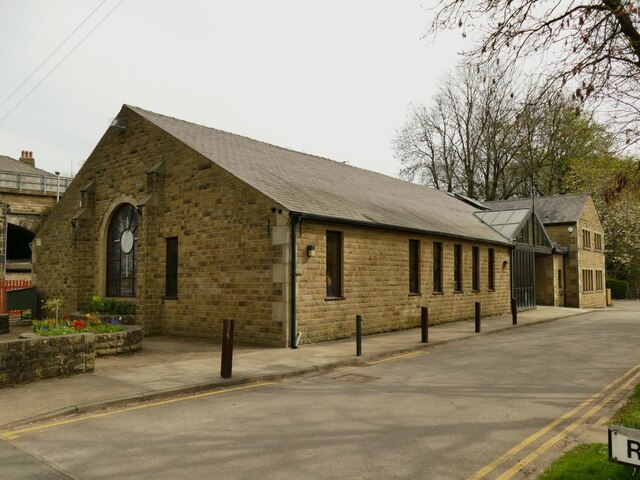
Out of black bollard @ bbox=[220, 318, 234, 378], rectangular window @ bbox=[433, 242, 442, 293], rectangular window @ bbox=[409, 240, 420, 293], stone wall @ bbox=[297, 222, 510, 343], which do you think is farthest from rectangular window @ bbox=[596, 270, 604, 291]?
black bollard @ bbox=[220, 318, 234, 378]

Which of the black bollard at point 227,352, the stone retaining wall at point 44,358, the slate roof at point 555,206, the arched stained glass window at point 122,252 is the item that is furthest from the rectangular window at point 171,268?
the slate roof at point 555,206

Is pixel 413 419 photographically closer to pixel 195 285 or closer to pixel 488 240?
pixel 195 285

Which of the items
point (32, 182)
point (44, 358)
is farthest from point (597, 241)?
point (32, 182)

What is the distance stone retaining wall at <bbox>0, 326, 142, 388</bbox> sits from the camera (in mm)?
8570

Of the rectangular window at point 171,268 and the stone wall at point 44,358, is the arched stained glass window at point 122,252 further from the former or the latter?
the stone wall at point 44,358

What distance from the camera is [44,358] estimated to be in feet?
29.7

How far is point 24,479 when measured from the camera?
188 inches

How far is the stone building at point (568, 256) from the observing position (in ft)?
105

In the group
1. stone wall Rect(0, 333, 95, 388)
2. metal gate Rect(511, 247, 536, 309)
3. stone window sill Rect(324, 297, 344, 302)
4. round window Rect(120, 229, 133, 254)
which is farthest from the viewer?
metal gate Rect(511, 247, 536, 309)

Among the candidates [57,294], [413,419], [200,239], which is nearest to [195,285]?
[200,239]

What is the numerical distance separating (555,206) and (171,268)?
28938mm

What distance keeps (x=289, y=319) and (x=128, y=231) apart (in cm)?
824

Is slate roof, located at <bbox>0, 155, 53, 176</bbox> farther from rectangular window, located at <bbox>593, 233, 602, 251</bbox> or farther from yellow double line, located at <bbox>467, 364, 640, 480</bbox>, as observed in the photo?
rectangular window, located at <bbox>593, 233, 602, 251</bbox>

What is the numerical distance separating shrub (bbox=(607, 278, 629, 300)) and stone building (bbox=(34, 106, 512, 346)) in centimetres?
3096
